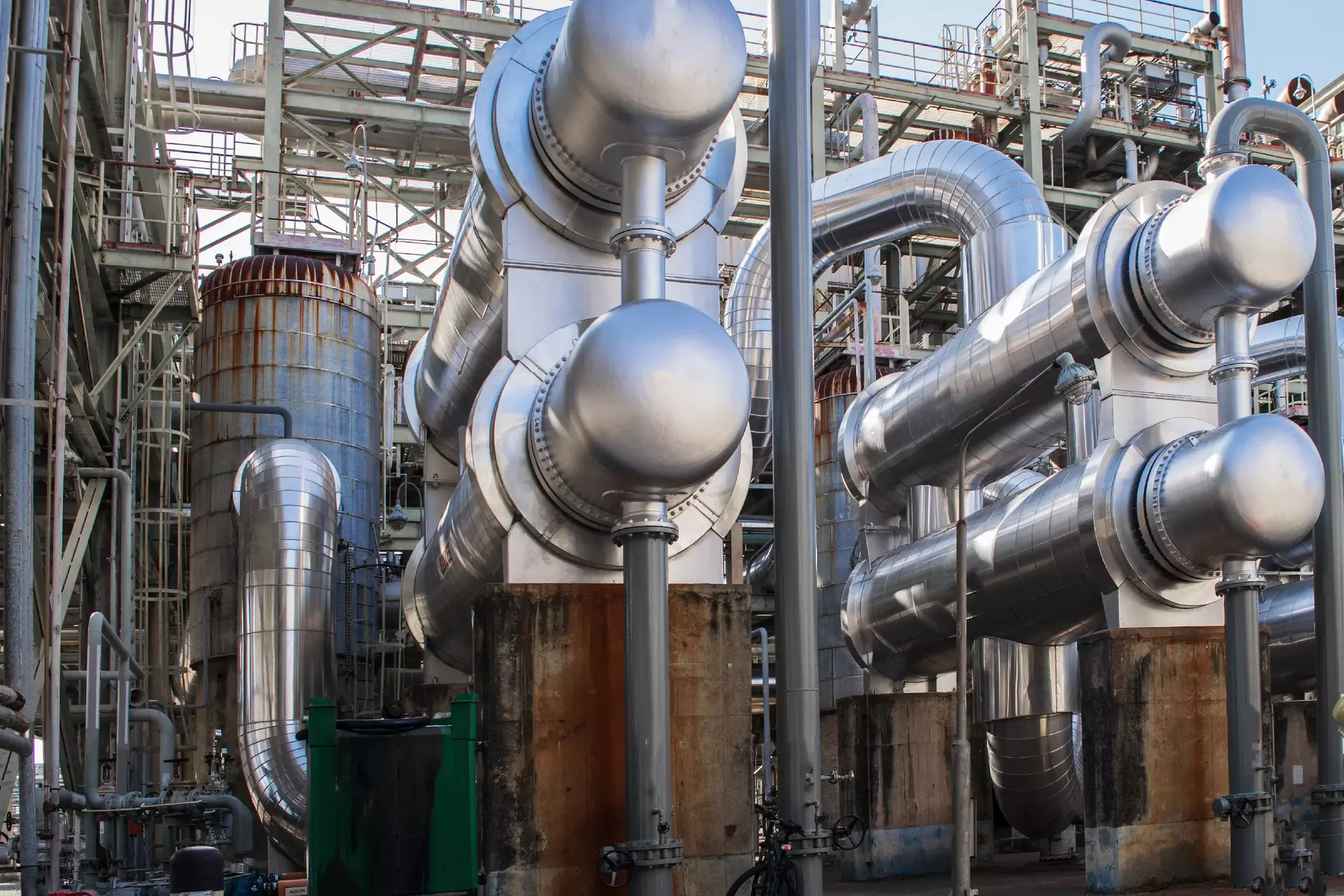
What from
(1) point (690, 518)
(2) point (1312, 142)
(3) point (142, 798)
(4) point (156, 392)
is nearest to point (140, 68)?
(4) point (156, 392)

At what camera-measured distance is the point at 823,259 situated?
62.6 feet

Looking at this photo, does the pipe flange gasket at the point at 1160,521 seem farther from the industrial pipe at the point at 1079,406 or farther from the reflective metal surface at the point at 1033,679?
the reflective metal surface at the point at 1033,679

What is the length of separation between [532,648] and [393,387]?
1721 centimetres

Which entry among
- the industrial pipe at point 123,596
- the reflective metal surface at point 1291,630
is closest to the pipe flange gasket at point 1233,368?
the reflective metal surface at point 1291,630

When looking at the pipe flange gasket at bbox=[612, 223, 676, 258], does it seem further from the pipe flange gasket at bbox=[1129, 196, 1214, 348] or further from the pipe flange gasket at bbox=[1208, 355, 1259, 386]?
the pipe flange gasket at bbox=[1208, 355, 1259, 386]

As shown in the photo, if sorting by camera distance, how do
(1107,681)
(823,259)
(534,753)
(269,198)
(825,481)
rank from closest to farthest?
(534,753) → (1107,681) → (823,259) → (269,198) → (825,481)

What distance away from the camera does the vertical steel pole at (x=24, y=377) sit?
29.6 feet

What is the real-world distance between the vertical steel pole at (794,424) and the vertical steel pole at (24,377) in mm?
5608

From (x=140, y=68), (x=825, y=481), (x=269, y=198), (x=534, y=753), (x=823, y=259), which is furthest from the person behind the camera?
(x=825, y=481)

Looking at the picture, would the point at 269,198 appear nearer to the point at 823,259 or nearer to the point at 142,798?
the point at 823,259

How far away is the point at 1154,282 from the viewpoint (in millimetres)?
13719

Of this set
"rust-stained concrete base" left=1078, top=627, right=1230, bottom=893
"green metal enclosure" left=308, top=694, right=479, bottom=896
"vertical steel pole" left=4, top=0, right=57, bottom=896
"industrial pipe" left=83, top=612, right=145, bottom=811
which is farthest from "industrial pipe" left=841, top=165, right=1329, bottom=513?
"vertical steel pole" left=4, top=0, right=57, bottom=896

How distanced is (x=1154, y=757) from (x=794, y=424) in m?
5.07

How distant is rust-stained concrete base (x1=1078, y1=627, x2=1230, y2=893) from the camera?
13.6 m
